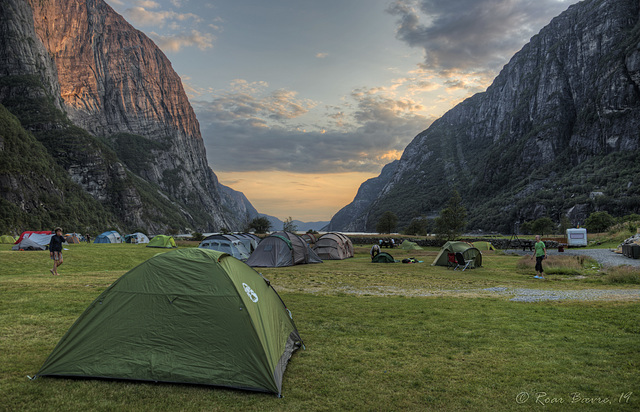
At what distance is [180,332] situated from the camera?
6.38 meters

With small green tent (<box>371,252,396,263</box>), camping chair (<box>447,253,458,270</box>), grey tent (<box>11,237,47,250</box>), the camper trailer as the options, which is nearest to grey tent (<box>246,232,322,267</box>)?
small green tent (<box>371,252,396,263</box>)

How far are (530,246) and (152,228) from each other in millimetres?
140680

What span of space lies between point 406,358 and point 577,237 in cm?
5045

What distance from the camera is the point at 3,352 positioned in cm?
724

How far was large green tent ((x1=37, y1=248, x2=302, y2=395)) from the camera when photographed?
19.8 feet

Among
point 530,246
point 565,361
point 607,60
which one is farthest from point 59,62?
point 607,60

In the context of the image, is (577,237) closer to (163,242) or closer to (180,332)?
(180,332)

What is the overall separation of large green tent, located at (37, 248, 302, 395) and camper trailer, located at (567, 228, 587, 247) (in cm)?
5167

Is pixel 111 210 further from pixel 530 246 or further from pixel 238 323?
pixel 238 323

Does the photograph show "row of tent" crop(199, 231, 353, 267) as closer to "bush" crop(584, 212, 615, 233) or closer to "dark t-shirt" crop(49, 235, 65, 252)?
"dark t-shirt" crop(49, 235, 65, 252)

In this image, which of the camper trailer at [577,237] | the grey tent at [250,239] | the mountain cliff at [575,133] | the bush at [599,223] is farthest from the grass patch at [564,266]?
the mountain cliff at [575,133]

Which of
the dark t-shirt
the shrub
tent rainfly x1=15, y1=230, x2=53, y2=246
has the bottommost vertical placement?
the shrub

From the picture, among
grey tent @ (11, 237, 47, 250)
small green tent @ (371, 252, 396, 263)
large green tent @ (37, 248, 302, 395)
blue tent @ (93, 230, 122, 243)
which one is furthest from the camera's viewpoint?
blue tent @ (93, 230, 122, 243)

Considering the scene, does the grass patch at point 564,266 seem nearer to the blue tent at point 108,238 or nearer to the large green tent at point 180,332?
the large green tent at point 180,332
